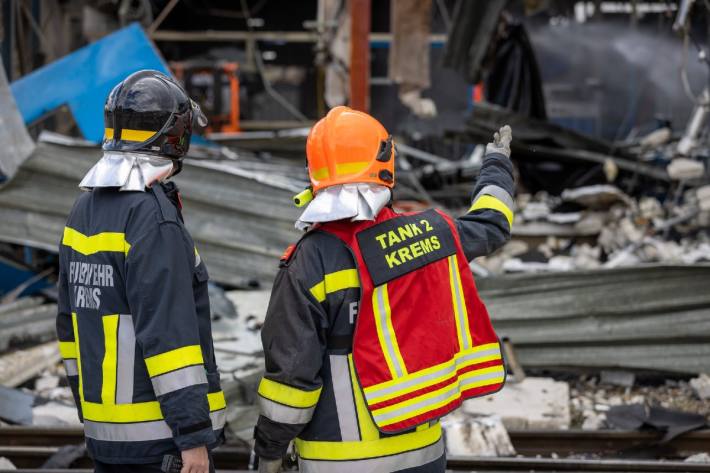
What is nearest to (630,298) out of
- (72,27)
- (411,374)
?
(411,374)

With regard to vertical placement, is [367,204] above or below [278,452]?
above

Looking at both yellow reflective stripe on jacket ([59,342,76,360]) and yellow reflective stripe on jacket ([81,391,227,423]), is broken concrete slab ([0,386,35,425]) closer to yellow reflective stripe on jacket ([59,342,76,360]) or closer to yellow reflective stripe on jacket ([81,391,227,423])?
yellow reflective stripe on jacket ([59,342,76,360])

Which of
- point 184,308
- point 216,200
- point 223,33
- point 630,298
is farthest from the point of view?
point 223,33

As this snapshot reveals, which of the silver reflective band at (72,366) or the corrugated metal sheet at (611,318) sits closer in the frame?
the silver reflective band at (72,366)

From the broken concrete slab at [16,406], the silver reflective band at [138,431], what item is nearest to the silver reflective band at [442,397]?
the silver reflective band at [138,431]

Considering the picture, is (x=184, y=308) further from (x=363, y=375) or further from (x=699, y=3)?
(x=699, y=3)

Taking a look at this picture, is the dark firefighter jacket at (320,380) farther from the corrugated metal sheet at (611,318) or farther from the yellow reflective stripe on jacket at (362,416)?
the corrugated metal sheet at (611,318)

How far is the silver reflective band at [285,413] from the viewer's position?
2.68 metres

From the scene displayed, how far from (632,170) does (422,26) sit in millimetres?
3184

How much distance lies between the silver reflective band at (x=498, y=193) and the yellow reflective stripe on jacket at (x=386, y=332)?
26.7 inches

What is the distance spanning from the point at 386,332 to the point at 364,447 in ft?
1.24

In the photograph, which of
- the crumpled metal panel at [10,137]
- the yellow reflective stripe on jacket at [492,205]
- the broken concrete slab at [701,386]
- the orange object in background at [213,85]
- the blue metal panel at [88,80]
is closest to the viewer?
the yellow reflective stripe on jacket at [492,205]

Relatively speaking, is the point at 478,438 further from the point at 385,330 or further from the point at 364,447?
the point at 385,330

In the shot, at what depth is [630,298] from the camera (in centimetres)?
636
